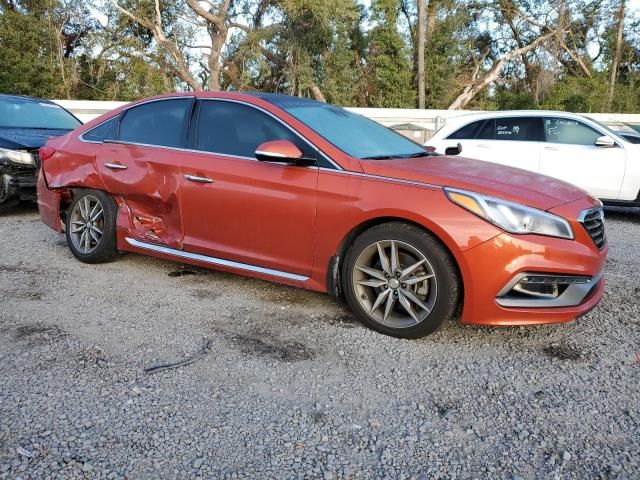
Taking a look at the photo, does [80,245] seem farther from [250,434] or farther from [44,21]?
[44,21]

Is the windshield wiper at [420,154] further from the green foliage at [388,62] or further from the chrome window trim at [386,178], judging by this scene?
the green foliage at [388,62]

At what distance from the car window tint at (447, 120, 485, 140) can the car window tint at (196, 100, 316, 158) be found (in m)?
5.49

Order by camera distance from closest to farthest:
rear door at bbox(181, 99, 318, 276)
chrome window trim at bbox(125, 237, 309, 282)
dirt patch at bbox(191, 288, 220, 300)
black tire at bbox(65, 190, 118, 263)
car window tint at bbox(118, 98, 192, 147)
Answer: rear door at bbox(181, 99, 318, 276) → chrome window trim at bbox(125, 237, 309, 282) → dirt patch at bbox(191, 288, 220, 300) → car window tint at bbox(118, 98, 192, 147) → black tire at bbox(65, 190, 118, 263)

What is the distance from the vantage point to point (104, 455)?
2.12 meters

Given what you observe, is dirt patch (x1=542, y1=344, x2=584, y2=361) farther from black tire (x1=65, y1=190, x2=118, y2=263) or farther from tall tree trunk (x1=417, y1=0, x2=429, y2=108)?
tall tree trunk (x1=417, y1=0, x2=429, y2=108)

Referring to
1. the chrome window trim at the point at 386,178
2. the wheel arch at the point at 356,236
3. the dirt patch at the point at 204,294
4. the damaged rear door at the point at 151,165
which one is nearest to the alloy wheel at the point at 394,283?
the wheel arch at the point at 356,236

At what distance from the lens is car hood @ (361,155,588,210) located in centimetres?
313

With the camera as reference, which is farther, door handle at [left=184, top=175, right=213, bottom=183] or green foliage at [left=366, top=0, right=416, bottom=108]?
green foliage at [left=366, top=0, right=416, bottom=108]

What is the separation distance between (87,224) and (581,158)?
6779 millimetres

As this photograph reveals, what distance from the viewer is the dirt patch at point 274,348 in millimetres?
3041

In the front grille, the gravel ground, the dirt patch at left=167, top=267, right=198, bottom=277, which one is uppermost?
the front grille

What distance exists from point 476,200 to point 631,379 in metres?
1.24

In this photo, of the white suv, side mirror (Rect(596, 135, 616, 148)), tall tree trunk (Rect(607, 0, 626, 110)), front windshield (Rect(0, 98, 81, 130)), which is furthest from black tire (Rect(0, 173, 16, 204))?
tall tree trunk (Rect(607, 0, 626, 110))

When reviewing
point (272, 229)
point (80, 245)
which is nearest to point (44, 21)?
point (80, 245)
